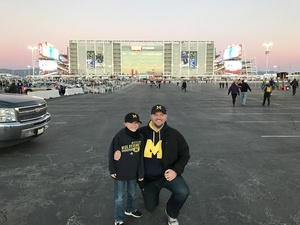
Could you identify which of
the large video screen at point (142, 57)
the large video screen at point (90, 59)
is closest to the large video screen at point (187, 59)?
the large video screen at point (142, 57)

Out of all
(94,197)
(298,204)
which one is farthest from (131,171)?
(298,204)

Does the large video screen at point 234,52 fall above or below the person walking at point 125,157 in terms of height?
above

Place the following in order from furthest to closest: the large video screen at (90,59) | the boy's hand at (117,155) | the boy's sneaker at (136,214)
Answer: the large video screen at (90,59), the boy's sneaker at (136,214), the boy's hand at (117,155)

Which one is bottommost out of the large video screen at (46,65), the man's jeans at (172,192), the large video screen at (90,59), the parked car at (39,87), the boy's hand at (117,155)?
the man's jeans at (172,192)

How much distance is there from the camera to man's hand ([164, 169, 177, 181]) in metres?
2.97

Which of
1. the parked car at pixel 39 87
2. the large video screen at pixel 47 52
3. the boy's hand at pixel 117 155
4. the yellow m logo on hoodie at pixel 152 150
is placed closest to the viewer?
the boy's hand at pixel 117 155

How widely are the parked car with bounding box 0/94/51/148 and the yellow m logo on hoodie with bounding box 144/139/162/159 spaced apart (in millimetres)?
3902

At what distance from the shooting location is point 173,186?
303cm

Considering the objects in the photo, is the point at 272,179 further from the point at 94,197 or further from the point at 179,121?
the point at 179,121

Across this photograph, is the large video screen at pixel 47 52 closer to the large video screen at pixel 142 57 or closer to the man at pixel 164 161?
the large video screen at pixel 142 57

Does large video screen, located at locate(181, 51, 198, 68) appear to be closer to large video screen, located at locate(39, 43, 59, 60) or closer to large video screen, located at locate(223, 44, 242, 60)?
large video screen, located at locate(223, 44, 242, 60)

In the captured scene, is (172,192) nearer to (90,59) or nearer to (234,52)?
(234,52)

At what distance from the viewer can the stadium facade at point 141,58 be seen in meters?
181

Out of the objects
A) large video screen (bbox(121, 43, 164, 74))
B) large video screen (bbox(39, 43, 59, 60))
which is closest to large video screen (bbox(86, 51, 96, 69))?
large video screen (bbox(121, 43, 164, 74))
